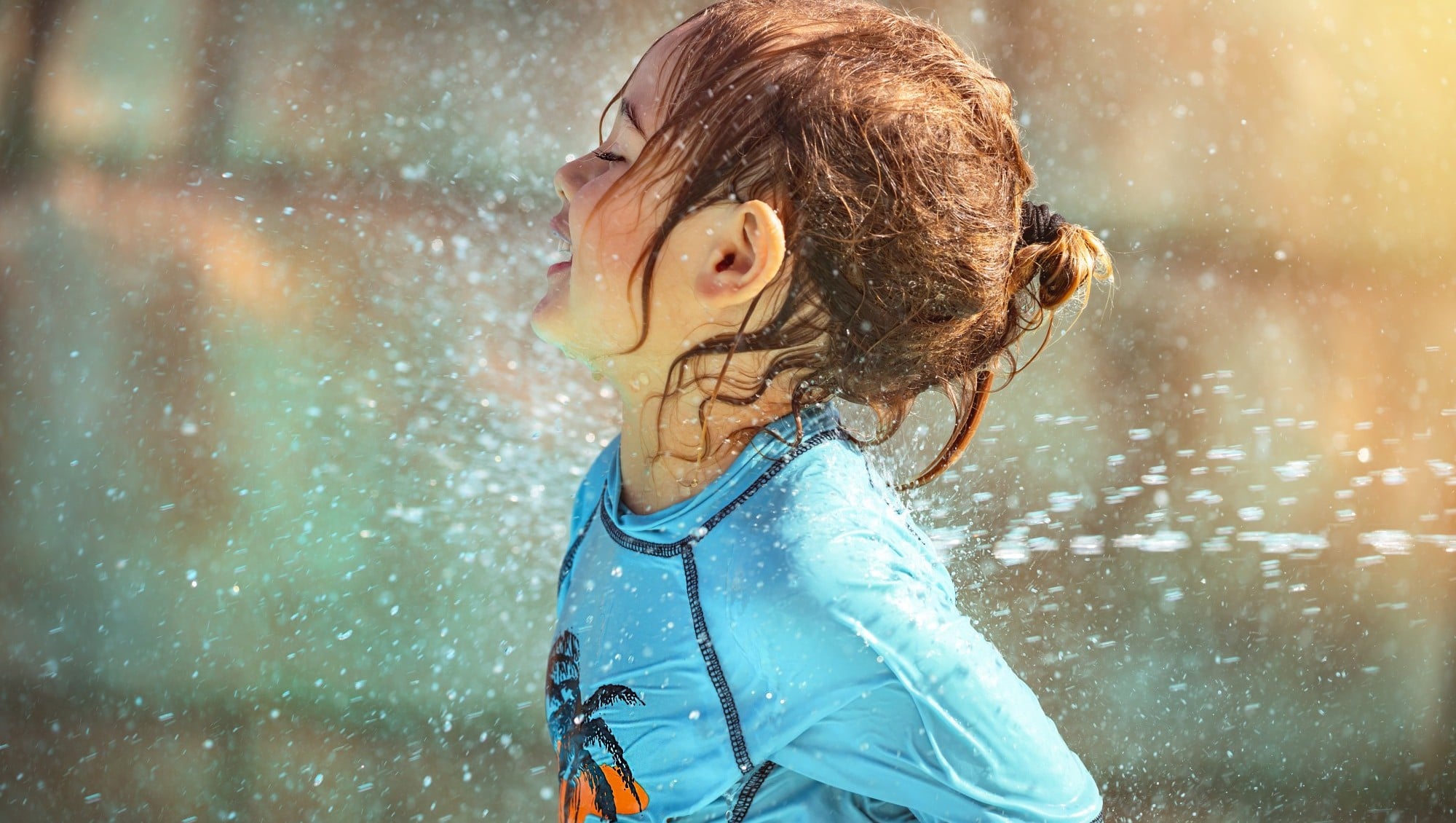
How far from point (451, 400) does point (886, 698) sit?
0.90m

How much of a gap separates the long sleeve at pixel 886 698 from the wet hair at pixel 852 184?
0.47ft

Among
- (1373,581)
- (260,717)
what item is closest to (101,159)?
(260,717)

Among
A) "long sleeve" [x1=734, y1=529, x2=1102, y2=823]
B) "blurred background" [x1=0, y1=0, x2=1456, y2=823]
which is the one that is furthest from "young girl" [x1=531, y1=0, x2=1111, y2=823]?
"blurred background" [x1=0, y1=0, x2=1456, y2=823]

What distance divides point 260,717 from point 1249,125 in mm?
1449

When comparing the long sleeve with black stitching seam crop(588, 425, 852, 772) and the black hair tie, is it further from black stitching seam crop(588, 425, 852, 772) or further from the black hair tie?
the black hair tie

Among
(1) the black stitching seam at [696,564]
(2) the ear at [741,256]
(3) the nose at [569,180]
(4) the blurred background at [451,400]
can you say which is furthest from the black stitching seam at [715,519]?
(4) the blurred background at [451,400]

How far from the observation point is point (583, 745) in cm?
82

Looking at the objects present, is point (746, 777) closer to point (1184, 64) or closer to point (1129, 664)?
point (1129, 664)

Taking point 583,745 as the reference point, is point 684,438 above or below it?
above

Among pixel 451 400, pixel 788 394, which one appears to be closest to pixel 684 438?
pixel 788 394

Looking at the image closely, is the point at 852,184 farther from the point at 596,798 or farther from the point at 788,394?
the point at 596,798

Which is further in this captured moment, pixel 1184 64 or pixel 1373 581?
pixel 1373 581

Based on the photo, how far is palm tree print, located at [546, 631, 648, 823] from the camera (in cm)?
79

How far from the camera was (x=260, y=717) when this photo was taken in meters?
1.49
